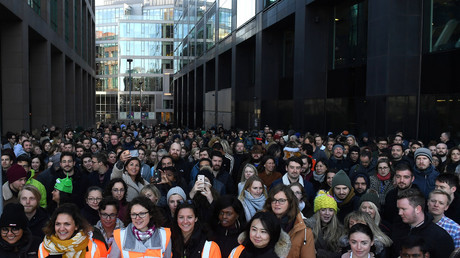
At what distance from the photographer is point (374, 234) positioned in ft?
15.7

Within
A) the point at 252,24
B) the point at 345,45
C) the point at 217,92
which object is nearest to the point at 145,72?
the point at 217,92

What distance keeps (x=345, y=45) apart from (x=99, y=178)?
16374 mm

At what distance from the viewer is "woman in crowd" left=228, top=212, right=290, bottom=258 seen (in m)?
4.14

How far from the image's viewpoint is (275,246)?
13.8ft

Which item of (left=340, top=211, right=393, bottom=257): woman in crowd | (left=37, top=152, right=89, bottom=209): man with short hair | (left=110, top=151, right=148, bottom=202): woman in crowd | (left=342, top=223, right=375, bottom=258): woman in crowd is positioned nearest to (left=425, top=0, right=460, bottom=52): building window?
(left=340, top=211, right=393, bottom=257): woman in crowd

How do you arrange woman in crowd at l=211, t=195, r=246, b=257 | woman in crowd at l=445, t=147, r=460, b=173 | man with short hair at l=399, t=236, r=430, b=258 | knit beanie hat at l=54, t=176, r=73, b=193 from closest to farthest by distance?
1. man with short hair at l=399, t=236, r=430, b=258
2. woman in crowd at l=211, t=195, r=246, b=257
3. knit beanie hat at l=54, t=176, r=73, b=193
4. woman in crowd at l=445, t=147, r=460, b=173

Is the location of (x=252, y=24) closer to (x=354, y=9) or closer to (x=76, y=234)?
(x=354, y=9)

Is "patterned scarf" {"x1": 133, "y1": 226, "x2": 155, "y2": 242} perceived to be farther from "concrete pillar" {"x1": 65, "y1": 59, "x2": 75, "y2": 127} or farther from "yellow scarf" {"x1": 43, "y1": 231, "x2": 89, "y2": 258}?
"concrete pillar" {"x1": 65, "y1": 59, "x2": 75, "y2": 127}

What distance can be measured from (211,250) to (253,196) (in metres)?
1.60

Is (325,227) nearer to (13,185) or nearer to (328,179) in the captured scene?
(328,179)

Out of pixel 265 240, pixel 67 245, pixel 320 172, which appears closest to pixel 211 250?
pixel 265 240

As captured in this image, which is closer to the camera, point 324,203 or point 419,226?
point 419,226

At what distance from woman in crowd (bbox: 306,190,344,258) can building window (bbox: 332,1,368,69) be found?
15.6 metres

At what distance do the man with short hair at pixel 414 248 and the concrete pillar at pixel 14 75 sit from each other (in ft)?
74.6
